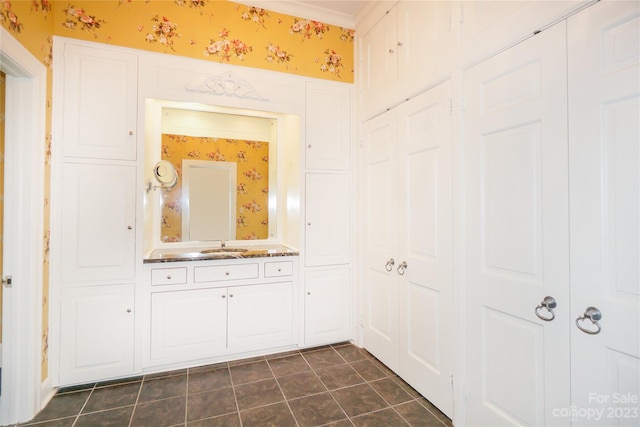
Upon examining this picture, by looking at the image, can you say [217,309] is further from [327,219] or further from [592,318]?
[592,318]

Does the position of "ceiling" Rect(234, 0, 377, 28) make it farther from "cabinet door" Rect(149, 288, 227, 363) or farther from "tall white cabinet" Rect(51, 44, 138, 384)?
"cabinet door" Rect(149, 288, 227, 363)

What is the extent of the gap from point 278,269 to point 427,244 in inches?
50.2

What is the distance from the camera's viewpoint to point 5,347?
1.78 m

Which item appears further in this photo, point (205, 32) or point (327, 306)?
point (327, 306)

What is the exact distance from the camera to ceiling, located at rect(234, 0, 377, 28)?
8.59ft

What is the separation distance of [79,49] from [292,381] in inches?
109

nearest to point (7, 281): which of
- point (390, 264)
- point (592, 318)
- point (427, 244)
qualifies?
point (390, 264)

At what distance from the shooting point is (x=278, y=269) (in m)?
2.65

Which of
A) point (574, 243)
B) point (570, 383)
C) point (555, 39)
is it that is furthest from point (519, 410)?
point (555, 39)

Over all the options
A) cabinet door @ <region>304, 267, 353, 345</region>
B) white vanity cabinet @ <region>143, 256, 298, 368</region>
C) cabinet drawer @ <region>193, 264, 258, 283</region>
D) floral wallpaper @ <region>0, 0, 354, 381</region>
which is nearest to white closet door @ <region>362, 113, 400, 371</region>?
cabinet door @ <region>304, 267, 353, 345</region>

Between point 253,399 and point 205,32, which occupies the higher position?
point 205,32

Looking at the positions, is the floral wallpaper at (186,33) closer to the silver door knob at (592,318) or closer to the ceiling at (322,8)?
the ceiling at (322,8)

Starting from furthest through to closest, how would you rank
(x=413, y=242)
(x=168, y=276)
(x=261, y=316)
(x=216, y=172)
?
(x=216, y=172) → (x=261, y=316) → (x=168, y=276) → (x=413, y=242)

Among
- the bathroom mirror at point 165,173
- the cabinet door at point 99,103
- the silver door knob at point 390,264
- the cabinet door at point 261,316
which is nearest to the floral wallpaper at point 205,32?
the cabinet door at point 99,103
